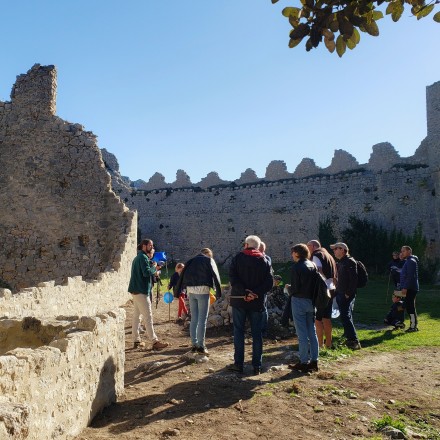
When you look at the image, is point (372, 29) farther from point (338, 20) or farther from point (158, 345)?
point (158, 345)

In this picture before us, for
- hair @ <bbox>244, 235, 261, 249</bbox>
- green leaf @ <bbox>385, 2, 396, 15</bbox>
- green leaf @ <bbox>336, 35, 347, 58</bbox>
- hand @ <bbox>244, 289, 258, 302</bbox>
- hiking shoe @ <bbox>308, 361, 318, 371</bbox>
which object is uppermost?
green leaf @ <bbox>385, 2, 396, 15</bbox>

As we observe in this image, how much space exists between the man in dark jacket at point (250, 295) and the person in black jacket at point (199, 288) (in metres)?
0.68

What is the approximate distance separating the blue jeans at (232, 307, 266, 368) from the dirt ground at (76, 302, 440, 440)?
0.23 m

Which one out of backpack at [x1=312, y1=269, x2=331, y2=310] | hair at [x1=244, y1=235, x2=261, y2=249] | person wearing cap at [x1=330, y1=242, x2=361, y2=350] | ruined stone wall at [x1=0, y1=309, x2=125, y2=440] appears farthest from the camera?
person wearing cap at [x1=330, y1=242, x2=361, y2=350]

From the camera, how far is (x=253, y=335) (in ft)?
20.9

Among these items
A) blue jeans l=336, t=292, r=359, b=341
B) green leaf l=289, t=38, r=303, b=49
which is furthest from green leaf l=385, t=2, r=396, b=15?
blue jeans l=336, t=292, r=359, b=341

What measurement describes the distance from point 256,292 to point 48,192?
27.5 ft

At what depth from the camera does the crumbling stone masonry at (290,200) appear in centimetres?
2439

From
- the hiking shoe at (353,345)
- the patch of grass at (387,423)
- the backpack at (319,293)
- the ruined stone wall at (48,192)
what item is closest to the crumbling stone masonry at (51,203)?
the ruined stone wall at (48,192)

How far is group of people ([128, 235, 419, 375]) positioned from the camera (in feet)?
20.9

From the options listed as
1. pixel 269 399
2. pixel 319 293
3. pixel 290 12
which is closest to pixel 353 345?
pixel 319 293

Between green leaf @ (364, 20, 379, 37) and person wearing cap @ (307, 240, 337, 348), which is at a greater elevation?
green leaf @ (364, 20, 379, 37)

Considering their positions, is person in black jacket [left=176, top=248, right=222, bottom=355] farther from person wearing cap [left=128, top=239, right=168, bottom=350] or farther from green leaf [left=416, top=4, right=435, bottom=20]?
green leaf [left=416, top=4, right=435, bottom=20]

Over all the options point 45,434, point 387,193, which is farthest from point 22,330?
point 387,193
